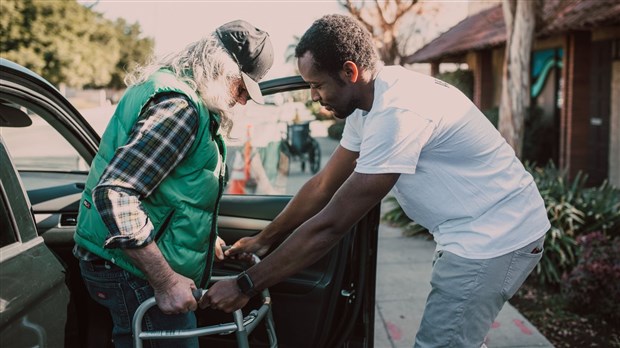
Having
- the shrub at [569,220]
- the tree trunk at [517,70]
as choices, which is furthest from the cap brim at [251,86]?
the tree trunk at [517,70]

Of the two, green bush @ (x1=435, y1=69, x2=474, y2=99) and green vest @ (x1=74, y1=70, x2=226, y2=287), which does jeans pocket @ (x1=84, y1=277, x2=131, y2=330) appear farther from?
green bush @ (x1=435, y1=69, x2=474, y2=99)

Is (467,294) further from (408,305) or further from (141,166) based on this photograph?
(408,305)

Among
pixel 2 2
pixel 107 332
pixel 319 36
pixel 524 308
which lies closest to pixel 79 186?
pixel 107 332

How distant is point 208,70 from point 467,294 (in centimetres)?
122

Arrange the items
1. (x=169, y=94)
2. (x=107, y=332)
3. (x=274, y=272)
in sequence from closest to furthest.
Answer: (x=169, y=94)
(x=274, y=272)
(x=107, y=332)

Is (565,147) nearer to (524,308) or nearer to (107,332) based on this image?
(524,308)

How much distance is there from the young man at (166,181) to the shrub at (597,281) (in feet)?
11.2

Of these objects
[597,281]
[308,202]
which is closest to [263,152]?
[308,202]

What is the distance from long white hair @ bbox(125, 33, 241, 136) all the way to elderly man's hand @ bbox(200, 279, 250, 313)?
560 millimetres

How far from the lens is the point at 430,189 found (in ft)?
7.73

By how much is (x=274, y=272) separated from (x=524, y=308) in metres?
3.60

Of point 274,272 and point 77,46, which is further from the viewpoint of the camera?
point 77,46

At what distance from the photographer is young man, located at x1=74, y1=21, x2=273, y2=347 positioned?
6.47 feet

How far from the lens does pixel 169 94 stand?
2037mm
